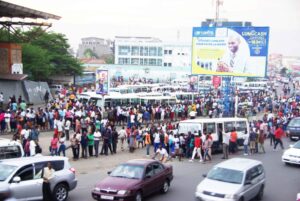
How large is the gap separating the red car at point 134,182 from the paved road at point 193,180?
24.7 inches

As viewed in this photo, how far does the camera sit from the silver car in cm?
1251

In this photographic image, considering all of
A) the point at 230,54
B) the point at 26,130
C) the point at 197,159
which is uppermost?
the point at 230,54

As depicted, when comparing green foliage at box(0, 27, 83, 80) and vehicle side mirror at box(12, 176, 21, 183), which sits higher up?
green foliage at box(0, 27, 83, 80)

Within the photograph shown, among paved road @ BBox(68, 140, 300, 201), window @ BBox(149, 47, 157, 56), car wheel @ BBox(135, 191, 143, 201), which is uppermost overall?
window @ BBox(149, 47, 157, 56)

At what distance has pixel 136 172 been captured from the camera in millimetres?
14391

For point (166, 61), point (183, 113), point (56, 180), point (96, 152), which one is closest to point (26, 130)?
point (96, 152)

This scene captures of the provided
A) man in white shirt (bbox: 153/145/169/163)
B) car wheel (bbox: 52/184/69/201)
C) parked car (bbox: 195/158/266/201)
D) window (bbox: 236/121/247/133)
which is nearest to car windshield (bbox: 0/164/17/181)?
car wheel (bbox: 52/184/69/201)

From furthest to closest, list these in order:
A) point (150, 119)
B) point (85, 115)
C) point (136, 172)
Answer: point (150, 119) → point (85, 115) → point (136, 172)

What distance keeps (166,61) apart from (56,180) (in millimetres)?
113725

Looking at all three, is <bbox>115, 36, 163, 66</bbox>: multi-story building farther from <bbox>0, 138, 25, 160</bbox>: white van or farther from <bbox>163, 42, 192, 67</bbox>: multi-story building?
<bbox>0, 138, 25, 160</bbox>: white van

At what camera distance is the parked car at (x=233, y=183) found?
528 inches

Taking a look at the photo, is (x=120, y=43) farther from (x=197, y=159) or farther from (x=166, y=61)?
(x=197, y=159)

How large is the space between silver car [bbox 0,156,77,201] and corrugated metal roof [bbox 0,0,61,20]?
74.2ft

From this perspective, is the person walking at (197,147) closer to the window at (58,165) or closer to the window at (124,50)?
the window at (58,165)
